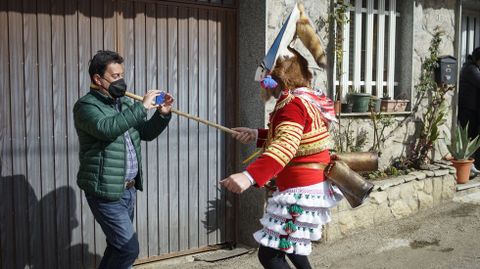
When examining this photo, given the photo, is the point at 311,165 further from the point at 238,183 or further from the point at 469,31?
the point at 469,31

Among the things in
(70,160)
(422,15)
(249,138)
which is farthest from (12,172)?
(422,15)

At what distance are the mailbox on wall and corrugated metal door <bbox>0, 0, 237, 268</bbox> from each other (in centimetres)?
340

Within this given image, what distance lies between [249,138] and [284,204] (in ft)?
2.39

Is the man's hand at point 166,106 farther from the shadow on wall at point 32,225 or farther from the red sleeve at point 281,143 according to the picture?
the shadow on wall at point 32,225

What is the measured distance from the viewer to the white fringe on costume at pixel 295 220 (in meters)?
3.11

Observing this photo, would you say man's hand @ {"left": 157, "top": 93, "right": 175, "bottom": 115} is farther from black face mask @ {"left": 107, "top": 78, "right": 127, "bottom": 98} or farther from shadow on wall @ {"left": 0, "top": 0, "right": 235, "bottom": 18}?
shadow on wall @ {"left": 0, "top": 0, "right": 235, "bottom": 18}

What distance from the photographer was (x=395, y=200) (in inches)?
241

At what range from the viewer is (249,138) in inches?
147

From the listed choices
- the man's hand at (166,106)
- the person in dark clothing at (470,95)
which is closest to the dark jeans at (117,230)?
the man's hand at (166,106)

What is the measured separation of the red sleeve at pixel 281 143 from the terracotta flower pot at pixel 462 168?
507 cm

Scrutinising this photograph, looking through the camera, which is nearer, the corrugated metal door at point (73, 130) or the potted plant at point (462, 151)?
the corrugated metal door at point (73, 130)

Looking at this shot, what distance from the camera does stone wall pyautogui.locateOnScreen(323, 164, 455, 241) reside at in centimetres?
551

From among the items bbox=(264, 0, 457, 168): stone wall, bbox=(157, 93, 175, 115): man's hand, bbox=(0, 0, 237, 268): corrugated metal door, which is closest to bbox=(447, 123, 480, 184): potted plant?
bbox=(264, 0, 457, 168): stone wall

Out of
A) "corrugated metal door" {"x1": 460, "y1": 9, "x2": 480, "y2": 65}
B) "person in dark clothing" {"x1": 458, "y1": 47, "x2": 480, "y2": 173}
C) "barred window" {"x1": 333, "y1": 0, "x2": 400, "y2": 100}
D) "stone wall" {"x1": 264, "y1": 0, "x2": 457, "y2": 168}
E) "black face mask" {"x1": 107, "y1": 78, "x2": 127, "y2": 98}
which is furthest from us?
"corrugated metal door" {"x1": 460, "y1": 9, "x2": 480, "y2": 65}
